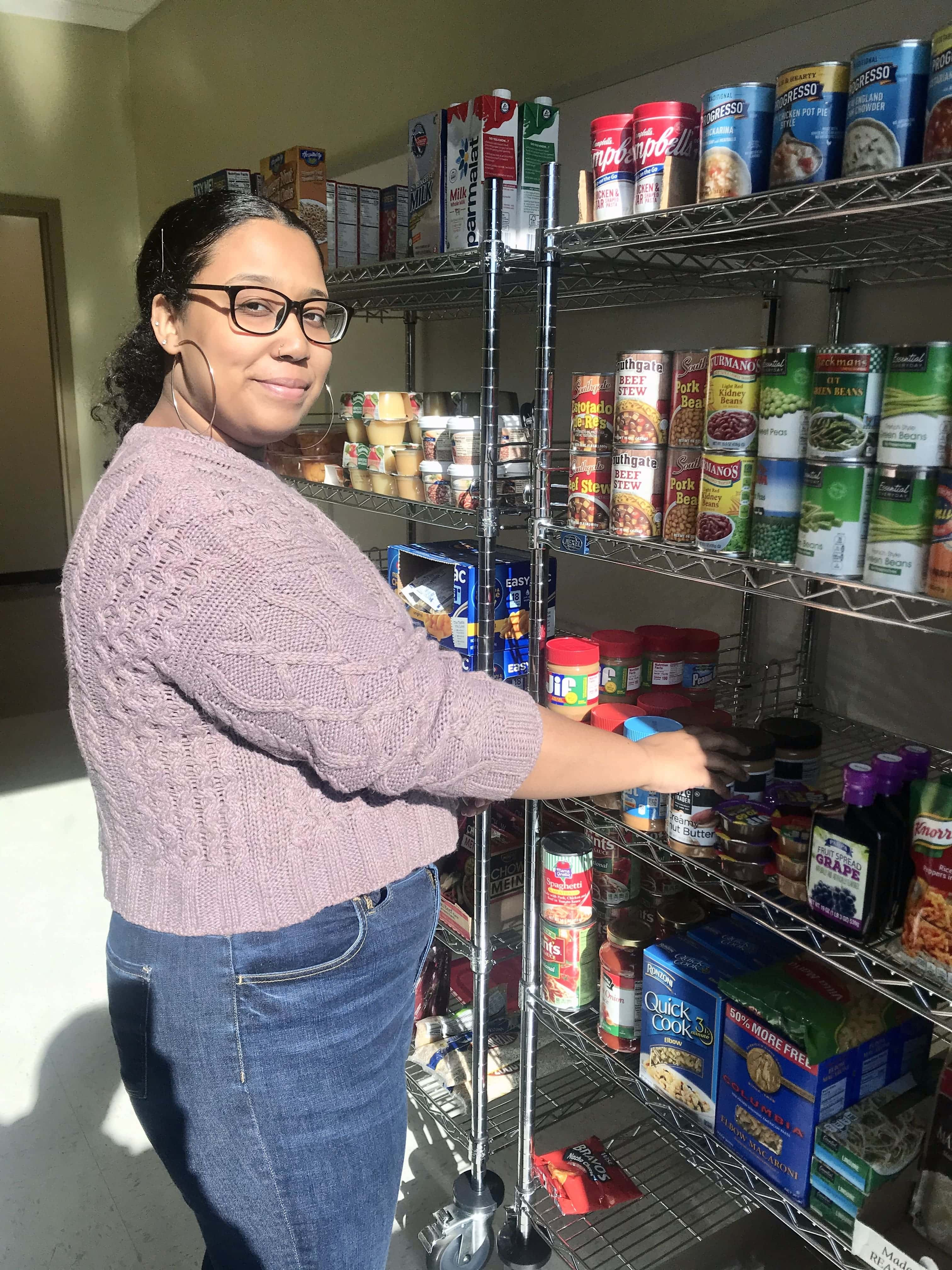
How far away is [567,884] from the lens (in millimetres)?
1592

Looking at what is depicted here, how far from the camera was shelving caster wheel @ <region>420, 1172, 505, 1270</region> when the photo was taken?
5.44 ft

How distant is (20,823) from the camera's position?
3.36 metres

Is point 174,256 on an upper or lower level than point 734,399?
upper

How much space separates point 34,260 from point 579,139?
6770mm

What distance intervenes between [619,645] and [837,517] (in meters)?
0.55

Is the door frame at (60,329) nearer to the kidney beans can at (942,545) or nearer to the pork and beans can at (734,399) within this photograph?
the pork and beans can at (734,399)

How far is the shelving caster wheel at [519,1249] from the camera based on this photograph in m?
1.67

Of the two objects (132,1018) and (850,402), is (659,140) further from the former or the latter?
(132,1018)

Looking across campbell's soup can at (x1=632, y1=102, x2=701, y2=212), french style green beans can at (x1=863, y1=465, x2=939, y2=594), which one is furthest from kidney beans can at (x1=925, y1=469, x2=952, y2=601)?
campbell's soup can at (x1=632, y1=102, x2=701, y2=212)

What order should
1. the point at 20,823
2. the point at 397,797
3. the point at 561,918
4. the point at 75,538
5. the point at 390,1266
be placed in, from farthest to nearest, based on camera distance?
the point at 20,823, the point at 390,1266, the point at 561,918, the point at 397,797, the point at 75,538

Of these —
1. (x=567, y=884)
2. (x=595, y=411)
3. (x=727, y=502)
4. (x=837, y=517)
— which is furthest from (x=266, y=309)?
(x=567, y=884)

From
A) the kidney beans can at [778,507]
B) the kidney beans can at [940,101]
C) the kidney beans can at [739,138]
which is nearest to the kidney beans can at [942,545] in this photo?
the kidney beans can at [778,507]

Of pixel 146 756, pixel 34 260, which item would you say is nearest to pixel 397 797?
pixel 146 756

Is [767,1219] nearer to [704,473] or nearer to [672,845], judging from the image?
[672,845]
